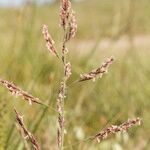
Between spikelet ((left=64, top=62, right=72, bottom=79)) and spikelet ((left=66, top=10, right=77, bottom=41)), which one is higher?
spikelet ((left=66, top=10, right=77, bottom=41))

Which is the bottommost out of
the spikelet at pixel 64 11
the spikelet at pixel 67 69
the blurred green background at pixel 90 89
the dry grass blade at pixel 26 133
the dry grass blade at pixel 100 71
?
the dry grass blade at pixel 26 133

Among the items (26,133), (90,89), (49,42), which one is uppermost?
(90,89)

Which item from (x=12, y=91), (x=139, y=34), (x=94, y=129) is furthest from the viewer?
(x=139, y=34)

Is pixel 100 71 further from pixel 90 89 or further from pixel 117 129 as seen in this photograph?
pixel 90 89

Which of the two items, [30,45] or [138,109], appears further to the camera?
[30,45]

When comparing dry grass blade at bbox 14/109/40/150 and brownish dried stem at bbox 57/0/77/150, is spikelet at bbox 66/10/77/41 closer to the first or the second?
brownish dried stem at bbox 57/0/77/150

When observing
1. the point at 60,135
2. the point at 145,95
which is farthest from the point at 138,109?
the point at 60,135

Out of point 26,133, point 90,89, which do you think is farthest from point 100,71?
point 90,89

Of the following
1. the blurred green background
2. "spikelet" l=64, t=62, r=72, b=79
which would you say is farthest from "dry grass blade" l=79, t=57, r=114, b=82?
the blurred green background

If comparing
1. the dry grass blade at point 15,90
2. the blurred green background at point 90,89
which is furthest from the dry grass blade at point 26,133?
the blurred green background at point 90,89

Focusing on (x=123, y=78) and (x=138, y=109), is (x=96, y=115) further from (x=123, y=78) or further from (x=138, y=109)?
(x=123, y=78)

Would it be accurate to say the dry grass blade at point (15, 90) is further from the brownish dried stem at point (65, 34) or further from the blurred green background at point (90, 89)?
the blurred green background at point (90, 89)
